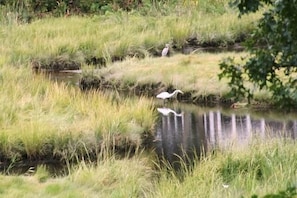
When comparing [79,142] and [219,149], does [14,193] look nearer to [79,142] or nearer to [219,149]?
[79,142]

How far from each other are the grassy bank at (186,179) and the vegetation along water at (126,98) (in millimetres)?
14

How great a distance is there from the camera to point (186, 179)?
5.29 meters

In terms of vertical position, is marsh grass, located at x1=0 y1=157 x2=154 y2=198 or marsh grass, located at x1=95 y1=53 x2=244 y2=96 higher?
marsh grass, located at x1=95 y1=53 x2=244 y2=96

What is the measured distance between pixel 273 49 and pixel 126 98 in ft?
22.4

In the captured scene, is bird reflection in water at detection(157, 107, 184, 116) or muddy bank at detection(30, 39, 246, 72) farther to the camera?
muddy bank at detection(30, 39, 246, 72)

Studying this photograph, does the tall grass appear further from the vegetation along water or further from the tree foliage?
the tree foliage

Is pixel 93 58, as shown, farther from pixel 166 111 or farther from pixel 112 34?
pixel 166 111

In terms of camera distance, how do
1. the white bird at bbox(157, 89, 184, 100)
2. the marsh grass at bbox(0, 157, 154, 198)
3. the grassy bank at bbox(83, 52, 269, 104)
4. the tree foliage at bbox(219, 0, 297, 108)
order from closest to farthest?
the tree foliage at bbox(219, 0, 297, 108)
the marsh grass at bbox(0, 157, 154, 198)
the white bird at bbox(157, 89, 184, 100)
the grassy bank at bbox(83, 52, 269, 104)

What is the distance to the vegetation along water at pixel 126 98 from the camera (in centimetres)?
490

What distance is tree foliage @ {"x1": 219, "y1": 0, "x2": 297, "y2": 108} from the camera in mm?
2547

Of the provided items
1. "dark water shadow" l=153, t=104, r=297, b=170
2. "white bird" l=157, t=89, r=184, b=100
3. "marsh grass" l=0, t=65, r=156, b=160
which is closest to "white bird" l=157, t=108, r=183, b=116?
"dark water shadow" l=153, t=104, r=297, b=170

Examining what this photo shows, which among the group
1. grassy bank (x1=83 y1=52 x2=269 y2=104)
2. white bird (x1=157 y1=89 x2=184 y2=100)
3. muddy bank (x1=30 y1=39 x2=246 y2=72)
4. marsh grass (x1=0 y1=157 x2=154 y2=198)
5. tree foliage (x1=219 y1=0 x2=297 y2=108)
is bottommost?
marsh grass (x1=0 y1=157 x2=154 y2=198)

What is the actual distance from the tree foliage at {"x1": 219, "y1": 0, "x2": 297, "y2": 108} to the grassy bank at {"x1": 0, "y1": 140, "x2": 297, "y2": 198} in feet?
6.65

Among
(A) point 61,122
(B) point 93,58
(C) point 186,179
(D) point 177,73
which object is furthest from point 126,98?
(C) point 186,179
